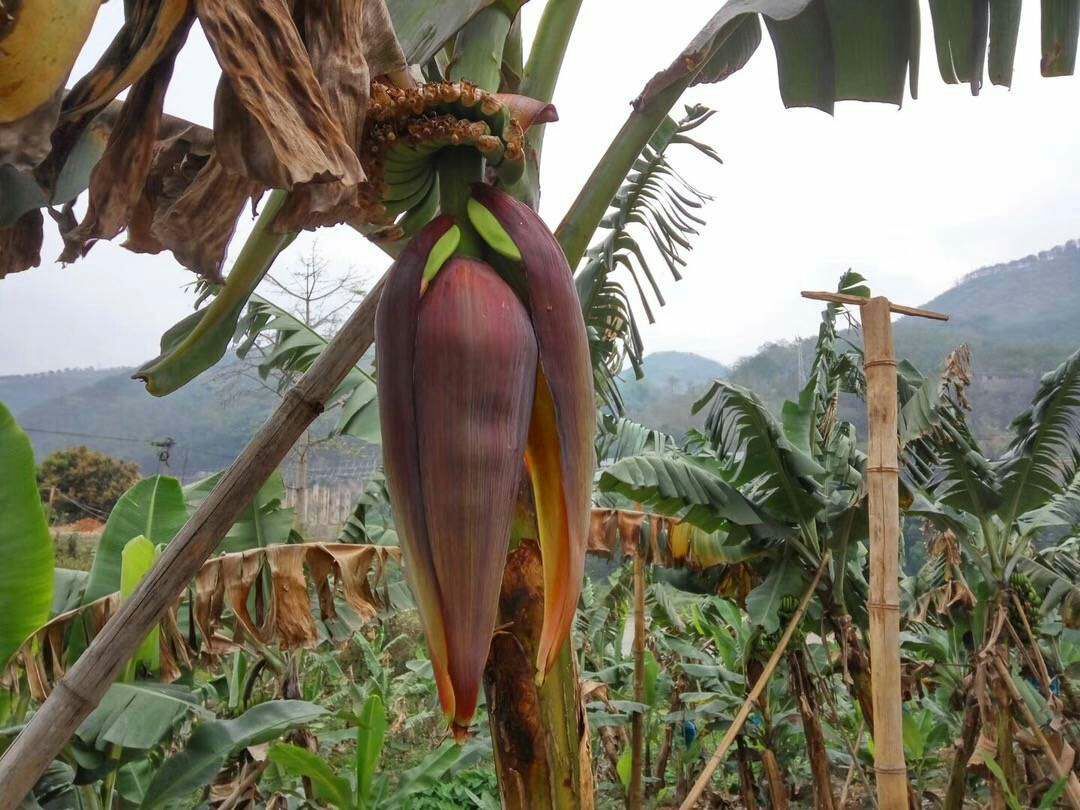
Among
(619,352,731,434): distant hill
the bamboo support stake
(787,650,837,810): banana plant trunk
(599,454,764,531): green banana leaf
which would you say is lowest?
(787,650,837,810): banana plant trunk

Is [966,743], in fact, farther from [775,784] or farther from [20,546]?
[20,546]

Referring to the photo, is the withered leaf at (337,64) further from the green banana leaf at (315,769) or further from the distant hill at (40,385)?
the distant hill at (40,385)

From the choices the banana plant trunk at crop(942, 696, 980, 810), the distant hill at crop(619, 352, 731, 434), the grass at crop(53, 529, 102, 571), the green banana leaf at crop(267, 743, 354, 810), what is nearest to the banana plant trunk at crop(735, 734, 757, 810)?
the banana plant trunk at crop(942, 696, 980, 810)

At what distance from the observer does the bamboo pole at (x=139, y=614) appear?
64 centimetres

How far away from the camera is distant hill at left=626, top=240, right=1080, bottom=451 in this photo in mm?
18156

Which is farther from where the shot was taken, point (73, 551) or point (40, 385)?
point (40, 385)

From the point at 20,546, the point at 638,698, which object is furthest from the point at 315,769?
the point at 638,698

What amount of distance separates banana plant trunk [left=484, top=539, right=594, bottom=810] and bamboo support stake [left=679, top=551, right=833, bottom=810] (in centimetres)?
141

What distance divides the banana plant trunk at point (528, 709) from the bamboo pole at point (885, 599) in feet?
2.80

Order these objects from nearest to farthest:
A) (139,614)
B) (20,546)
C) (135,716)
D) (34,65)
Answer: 1. (34,65)
2. (139,614)
3. (20,546)
4. (135,716)

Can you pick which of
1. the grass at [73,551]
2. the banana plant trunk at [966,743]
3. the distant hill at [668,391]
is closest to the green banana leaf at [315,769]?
the banana plant trunk at [966,743]

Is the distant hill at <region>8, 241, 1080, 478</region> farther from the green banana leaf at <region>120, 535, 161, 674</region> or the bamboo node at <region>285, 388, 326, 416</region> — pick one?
the bamboo node at <region>285, 388, 326, 416</region>

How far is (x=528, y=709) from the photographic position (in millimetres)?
756

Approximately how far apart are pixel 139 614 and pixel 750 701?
2.10m
